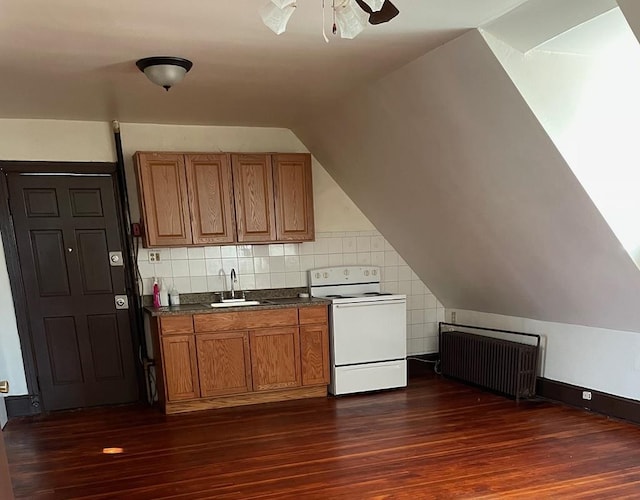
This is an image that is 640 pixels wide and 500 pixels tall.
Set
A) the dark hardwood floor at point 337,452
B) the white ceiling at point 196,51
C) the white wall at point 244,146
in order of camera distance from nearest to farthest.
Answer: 1. the white ceiling at point 196,51
2. the dark hardwood floor at point 337,452
3. the white wall at point 244,146

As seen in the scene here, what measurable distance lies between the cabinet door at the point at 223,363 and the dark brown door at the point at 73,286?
819 mm

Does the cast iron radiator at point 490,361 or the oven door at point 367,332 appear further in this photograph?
the oven door at point 367,332

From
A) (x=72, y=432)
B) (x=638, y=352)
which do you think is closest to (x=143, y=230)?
(x=72, y=432)

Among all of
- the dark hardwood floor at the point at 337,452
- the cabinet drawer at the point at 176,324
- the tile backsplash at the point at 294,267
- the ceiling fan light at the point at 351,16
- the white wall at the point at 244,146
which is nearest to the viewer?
the ceiling fan light at the point at 351,16

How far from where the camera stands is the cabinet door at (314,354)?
12.9 ft

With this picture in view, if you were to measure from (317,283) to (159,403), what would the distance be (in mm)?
1779

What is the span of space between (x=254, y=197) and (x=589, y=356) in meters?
2.95

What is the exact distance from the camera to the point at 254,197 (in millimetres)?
Answer: 4008

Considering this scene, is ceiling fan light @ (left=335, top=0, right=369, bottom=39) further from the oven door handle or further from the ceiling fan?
the oven door handle

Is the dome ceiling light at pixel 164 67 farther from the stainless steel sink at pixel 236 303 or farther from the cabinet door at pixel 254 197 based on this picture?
the stainless steel sink at pixel 236 303

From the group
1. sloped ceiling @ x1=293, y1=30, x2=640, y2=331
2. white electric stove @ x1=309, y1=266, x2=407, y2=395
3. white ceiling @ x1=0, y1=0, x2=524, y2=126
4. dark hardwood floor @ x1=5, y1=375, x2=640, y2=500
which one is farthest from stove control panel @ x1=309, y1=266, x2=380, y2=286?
white ceiling @ x1=0, y1=0, x2=524, y2=126

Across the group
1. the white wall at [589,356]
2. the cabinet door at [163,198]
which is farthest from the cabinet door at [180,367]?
the white wall at [589,356]

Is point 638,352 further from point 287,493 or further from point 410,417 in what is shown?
point 287,493

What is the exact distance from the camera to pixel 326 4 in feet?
6.47
